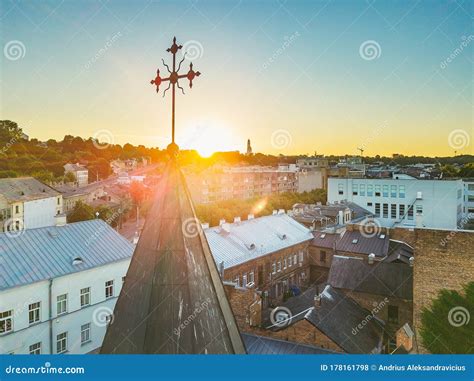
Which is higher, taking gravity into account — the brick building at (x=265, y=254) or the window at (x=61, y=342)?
the brick building at (x=265, y=254)

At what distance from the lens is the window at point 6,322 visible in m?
9.59

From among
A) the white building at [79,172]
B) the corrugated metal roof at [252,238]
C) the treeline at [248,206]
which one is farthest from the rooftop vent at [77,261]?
the white building at [79,172]

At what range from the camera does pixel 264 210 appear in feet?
127

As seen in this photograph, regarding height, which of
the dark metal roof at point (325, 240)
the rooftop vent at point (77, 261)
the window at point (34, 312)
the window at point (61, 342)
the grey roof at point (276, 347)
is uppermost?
the rooftop vent at point (77, 261)

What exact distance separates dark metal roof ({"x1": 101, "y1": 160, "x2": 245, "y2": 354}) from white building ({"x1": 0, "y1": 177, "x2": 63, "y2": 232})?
1952cm

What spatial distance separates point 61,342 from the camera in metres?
11.3

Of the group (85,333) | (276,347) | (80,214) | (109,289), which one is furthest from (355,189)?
(85,333)

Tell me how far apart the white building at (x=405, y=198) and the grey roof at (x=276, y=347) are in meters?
12.6

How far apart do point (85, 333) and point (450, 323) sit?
9430 millimetres

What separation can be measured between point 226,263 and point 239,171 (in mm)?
38088

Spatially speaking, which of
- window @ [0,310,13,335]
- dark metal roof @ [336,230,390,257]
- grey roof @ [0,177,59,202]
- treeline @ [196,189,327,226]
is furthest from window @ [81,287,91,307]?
treeline @ [196,189,327,226]

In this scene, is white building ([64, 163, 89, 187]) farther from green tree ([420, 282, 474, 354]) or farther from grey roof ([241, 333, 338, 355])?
green tree ([420, 282, 474, 354])

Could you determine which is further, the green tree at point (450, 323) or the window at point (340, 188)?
the window at point (340, 188)

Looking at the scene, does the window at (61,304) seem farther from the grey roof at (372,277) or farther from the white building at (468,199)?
the white building at (468,199)
